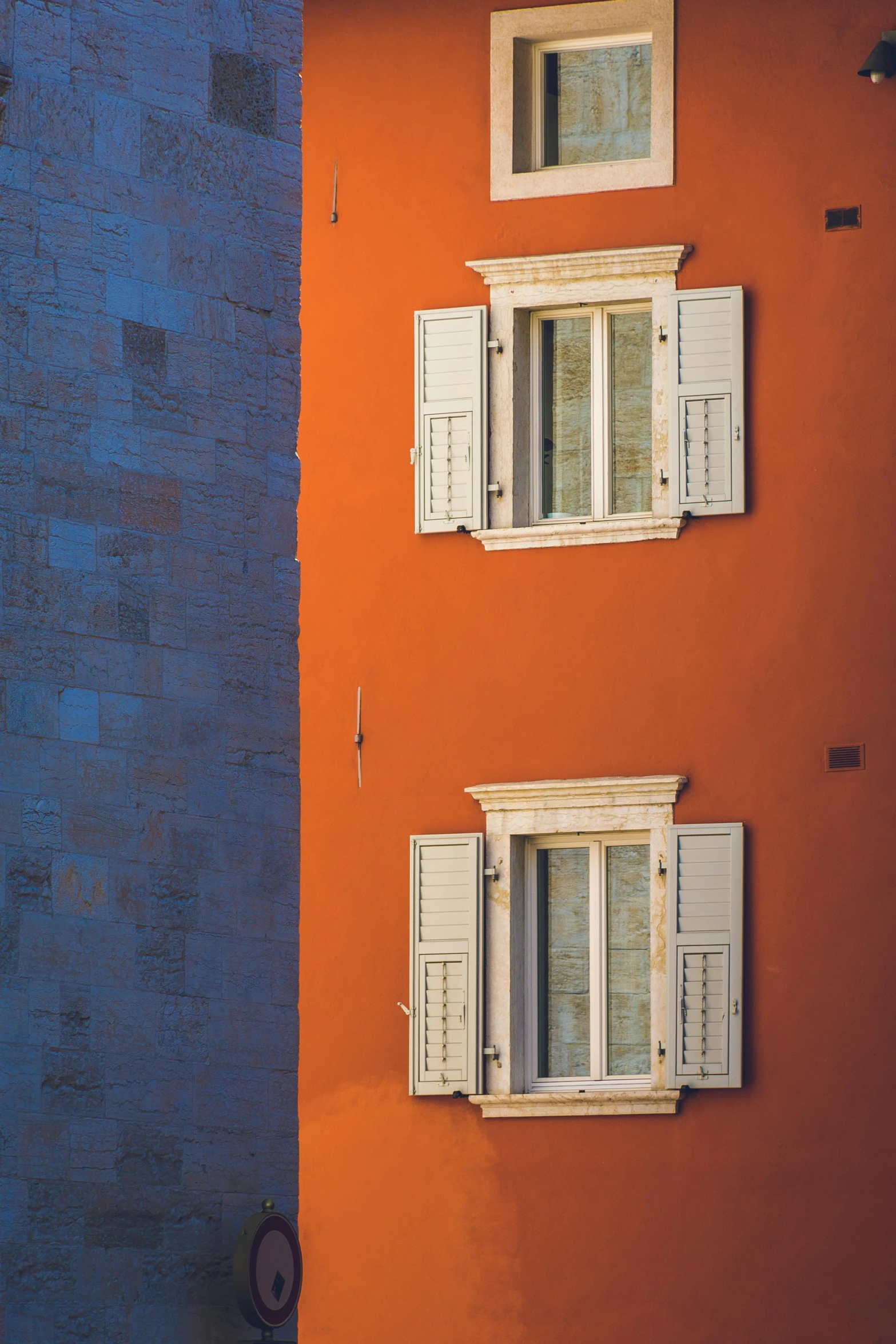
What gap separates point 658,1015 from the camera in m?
15.2

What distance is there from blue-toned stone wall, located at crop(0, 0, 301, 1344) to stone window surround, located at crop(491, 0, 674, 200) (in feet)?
16.3

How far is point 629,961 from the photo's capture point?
1546 centimetres

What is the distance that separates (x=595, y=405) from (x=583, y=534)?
0.86m

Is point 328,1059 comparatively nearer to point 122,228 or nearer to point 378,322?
point 378,322

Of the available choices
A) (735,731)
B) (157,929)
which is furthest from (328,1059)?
(157,929)

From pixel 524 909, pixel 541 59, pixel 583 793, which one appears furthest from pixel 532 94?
pixel 524 909

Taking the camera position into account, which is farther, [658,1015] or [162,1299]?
[658,1015]

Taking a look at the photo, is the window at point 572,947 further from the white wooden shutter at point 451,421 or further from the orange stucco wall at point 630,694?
the white wooden shutter at point 451,421

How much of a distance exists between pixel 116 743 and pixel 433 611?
577 cm

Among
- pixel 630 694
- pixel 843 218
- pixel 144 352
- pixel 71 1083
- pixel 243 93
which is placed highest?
pixel 843 218

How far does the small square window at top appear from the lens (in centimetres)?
1620

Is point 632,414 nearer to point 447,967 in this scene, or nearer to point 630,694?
point 630,694

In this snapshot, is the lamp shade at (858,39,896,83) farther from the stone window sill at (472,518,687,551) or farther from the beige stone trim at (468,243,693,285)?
the stone window sill at (472,518,687,551)

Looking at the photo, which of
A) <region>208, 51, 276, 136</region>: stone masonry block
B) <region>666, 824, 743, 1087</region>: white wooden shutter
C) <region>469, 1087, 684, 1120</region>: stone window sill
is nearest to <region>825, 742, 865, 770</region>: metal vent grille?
<region>666, 824, 743, 1087</region>: white wooden shutter
